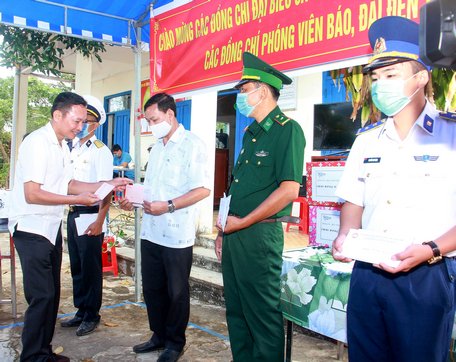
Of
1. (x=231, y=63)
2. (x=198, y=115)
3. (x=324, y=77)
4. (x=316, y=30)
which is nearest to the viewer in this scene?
(x=316, y=30)

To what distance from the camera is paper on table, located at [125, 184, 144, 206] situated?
3113 mm

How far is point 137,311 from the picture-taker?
4.29m

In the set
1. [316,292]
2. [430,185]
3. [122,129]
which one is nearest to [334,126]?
[316,292]

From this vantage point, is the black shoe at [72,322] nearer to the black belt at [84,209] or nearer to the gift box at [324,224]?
the black belt at [84,209]

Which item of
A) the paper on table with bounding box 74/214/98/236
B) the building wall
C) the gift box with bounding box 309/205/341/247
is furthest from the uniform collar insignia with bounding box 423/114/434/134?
the paper on table with bounding box 74/214/98/236

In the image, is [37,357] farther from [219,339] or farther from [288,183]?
[288,183]

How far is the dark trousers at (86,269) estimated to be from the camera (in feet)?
12.1

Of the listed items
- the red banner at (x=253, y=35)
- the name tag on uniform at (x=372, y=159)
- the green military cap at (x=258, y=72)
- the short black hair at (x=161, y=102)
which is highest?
the red banner at (x=253, y=35)

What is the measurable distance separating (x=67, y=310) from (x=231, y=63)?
2759mm

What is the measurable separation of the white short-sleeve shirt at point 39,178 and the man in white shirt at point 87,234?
719 millimetres

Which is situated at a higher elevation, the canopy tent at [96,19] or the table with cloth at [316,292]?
the canopy tent at [96,19]

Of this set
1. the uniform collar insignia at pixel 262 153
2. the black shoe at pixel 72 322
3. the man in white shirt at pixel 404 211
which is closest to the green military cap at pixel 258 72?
the uniform collar insignia at pixel 262 153

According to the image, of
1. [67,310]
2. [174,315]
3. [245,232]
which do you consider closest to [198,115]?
[67,310]

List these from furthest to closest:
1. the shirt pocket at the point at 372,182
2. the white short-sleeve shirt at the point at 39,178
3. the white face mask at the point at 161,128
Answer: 1. the white face mask at the point at 161,128
2. the white short-sleeve shirt at the point at 39,178
3. the shirt pocket at the point at 372,182
